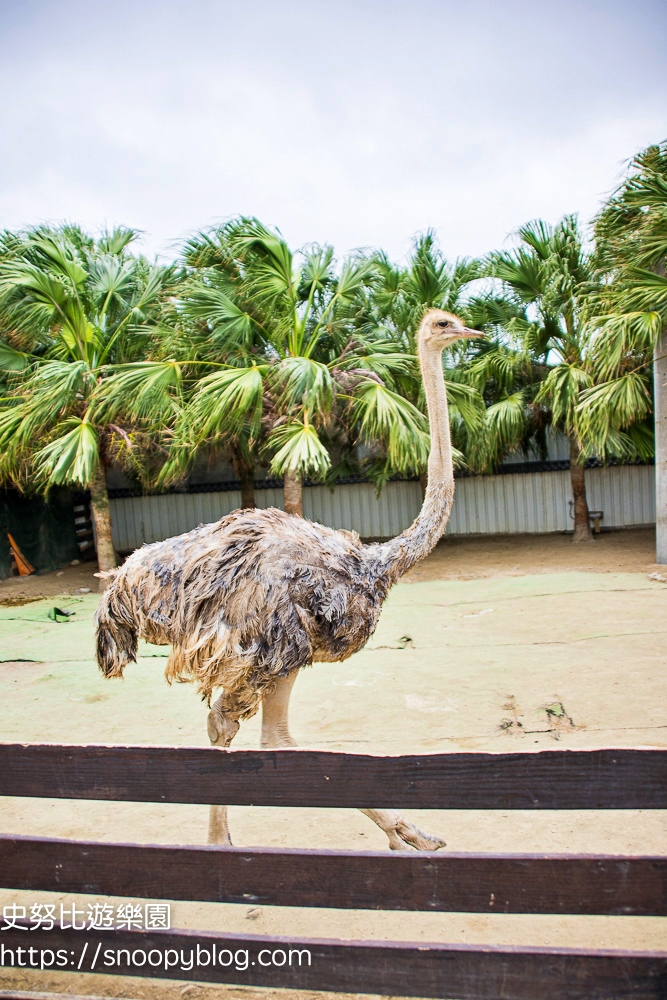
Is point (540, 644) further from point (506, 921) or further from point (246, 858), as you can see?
point (246, 858)

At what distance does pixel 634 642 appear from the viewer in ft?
16.6

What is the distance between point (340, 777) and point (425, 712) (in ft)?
8.48

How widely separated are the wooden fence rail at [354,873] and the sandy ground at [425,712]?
1.79 ft

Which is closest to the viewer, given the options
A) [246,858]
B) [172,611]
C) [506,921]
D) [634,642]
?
[246,858]

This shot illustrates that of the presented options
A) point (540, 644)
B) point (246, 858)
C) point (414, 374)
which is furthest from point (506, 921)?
point (414, 374)

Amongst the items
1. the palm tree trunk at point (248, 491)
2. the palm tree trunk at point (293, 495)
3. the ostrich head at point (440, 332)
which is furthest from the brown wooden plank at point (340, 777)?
the palm tree trunk at point (248, 491)

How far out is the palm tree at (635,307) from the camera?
7.22 meters

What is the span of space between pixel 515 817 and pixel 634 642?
2.53m

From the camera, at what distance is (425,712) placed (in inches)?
160

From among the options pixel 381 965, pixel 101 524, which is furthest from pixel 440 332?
pixel 101 524

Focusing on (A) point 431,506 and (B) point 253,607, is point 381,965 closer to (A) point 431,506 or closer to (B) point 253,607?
(B) point 253,607

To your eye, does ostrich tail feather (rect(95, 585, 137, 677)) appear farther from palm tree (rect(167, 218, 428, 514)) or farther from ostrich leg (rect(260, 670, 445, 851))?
palm tree (rect(167, 218, 428, 514))

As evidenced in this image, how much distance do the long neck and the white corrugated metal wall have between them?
7927 millimetres

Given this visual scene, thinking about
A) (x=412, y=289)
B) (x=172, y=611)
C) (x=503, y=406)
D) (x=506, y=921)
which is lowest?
(x=506, y=921)
